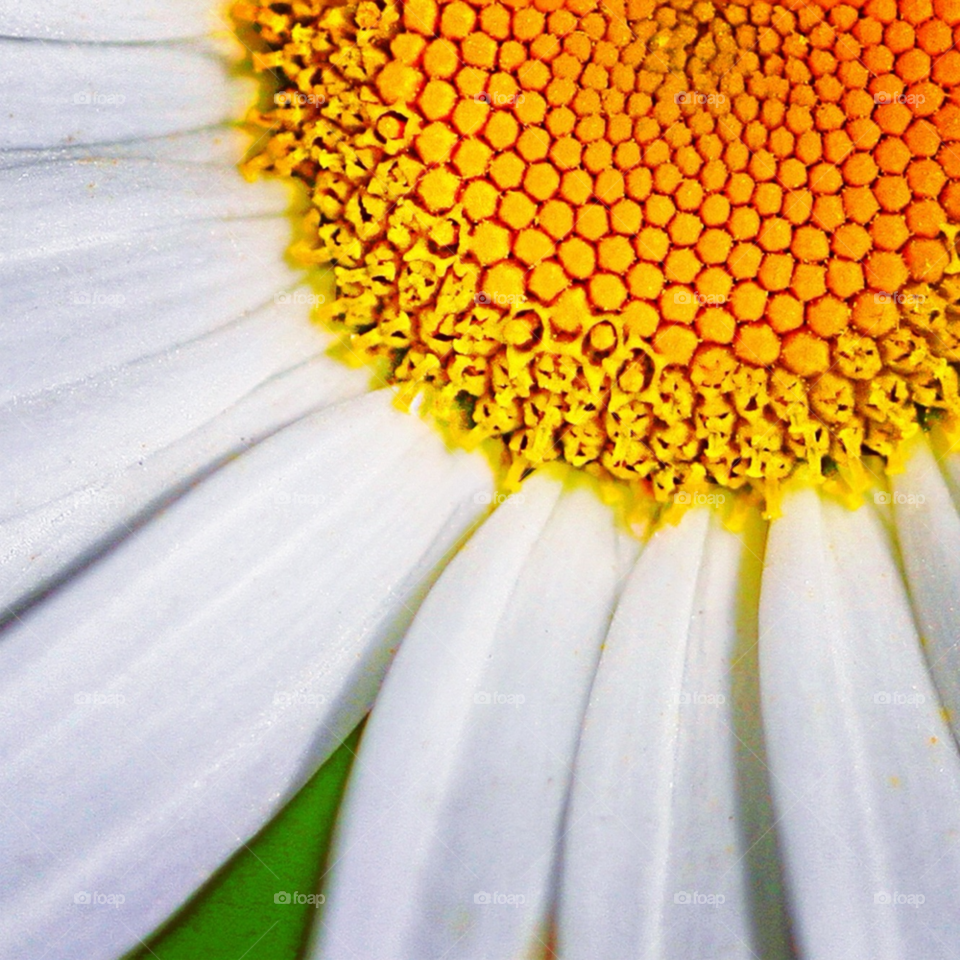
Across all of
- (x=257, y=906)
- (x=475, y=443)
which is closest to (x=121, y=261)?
(x=475, y=443)

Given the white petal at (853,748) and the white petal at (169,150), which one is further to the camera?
the white petal at (169,150)

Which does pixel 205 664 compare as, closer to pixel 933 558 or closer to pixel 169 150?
pixel 169 150

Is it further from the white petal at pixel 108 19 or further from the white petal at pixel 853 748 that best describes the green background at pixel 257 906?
the white petal at pixel 108 19

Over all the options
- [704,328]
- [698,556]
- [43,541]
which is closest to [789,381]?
[704,328]

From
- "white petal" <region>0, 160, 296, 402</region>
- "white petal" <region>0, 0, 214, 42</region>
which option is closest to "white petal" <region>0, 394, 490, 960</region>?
"white petal" <region>0, 160, 296, 402</region>

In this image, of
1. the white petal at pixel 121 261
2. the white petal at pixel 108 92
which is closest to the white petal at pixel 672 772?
the white petal at pixel 121 261

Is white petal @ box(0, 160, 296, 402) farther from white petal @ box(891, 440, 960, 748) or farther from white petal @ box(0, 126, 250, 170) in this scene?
white petal @ box(891, 440, 960, 748)
